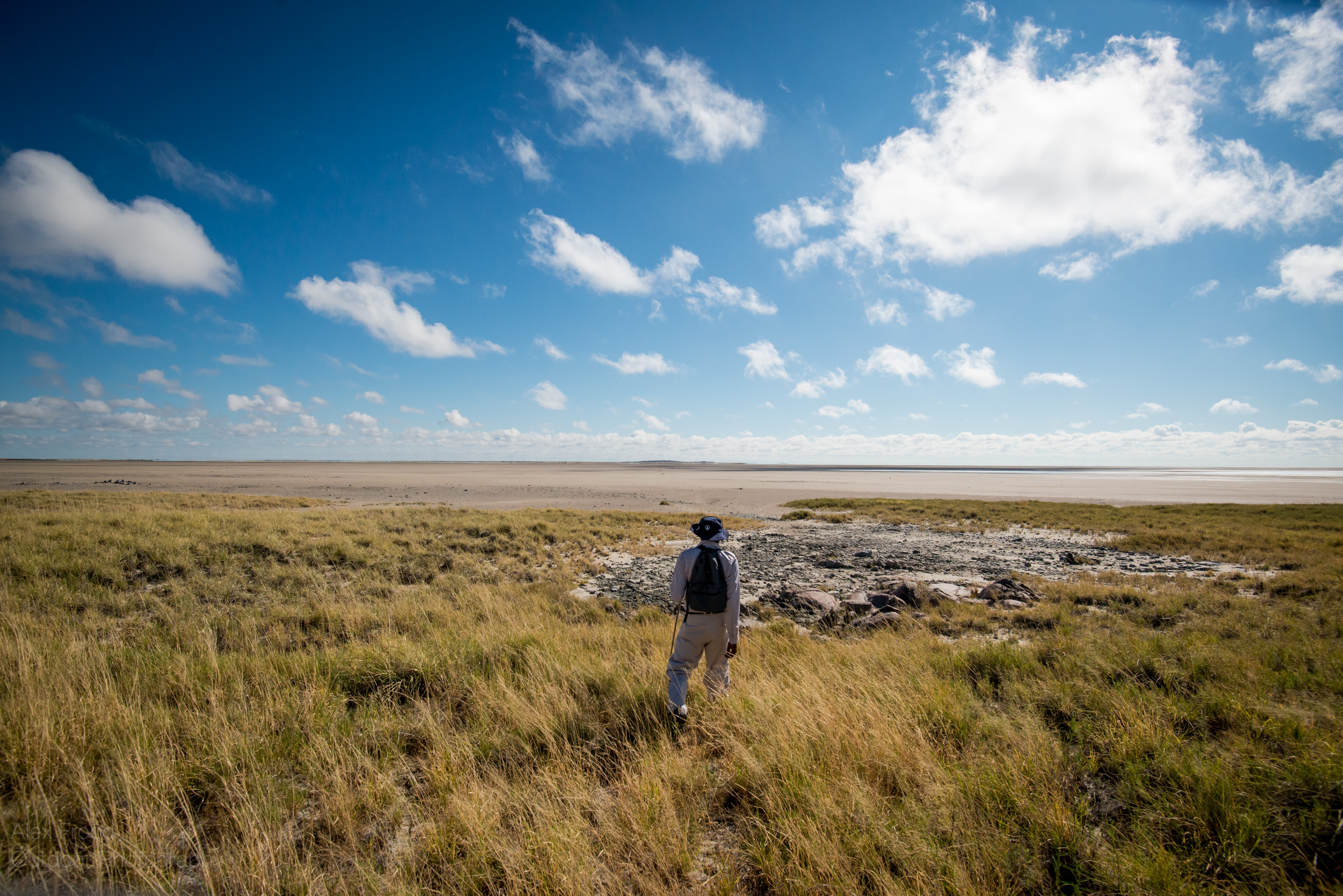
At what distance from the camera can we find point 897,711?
4418mm

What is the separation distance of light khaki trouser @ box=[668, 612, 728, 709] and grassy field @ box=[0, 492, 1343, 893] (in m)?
0.26

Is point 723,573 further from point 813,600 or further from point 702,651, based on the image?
point 813,600

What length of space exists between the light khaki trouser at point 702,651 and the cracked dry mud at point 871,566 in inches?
158

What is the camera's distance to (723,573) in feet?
16.2

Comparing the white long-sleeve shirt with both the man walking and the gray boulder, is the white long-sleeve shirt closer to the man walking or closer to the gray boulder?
the man walking

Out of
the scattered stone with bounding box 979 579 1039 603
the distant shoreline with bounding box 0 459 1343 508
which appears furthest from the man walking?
the distant shoreline with bounding box 0 459 1343 508

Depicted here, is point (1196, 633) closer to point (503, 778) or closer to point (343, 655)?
point (503, 778)

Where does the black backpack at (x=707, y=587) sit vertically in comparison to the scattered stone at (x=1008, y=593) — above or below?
above

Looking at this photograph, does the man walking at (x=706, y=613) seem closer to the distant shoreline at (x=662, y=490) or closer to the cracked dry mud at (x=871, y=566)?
the cracked dry mud at (x=871, y=566)

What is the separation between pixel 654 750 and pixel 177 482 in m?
79.9

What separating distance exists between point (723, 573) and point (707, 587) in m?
0.23

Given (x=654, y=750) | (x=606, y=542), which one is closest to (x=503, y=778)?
(x=654, y=750)

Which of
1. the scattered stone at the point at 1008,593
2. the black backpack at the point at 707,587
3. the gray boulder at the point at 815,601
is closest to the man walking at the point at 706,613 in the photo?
the black backpack at the point at 707,587

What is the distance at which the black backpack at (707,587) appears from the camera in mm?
4836
